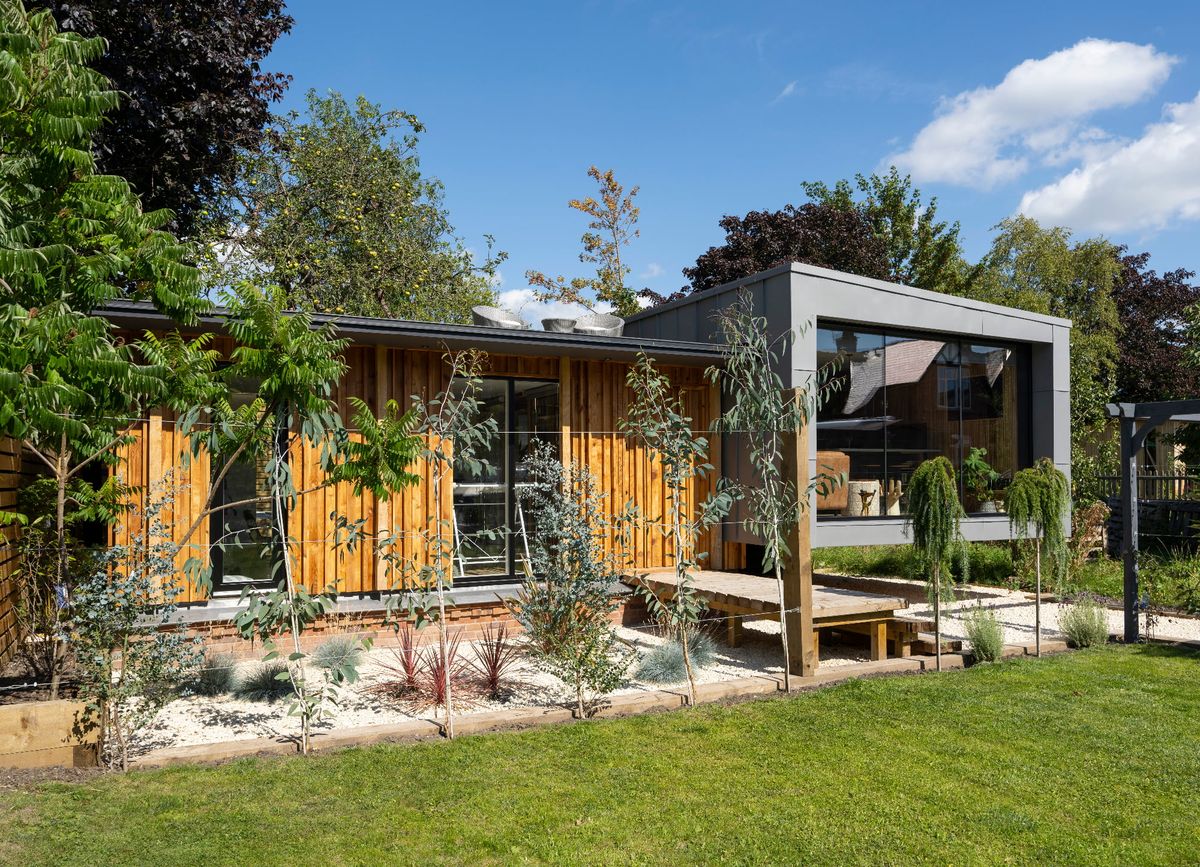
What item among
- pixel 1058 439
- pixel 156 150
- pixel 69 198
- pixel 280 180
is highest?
pixel 280 180

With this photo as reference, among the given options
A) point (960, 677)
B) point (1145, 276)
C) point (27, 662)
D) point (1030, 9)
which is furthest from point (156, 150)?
point (1145, 276)

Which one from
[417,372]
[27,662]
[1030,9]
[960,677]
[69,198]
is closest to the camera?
[69,198]

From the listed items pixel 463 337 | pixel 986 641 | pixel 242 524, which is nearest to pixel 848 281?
pixel 986 641

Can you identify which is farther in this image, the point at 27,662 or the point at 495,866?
the point at 27,662

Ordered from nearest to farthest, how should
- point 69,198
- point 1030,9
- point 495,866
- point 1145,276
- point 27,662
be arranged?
1. point 495,866
2. point 69,198
3. point 27,662
4. point 1030,9
5. point 1145,276

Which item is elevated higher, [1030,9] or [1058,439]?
[1030,9]

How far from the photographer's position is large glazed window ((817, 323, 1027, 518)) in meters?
9.95

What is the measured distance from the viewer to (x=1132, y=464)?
855cm

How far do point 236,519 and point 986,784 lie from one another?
22.1ft

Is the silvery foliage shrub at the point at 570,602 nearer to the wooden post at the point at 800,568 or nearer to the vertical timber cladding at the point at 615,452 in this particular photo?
the wooden post at the point at 800,568

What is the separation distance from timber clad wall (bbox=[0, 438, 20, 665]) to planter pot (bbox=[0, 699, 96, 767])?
2.10 m

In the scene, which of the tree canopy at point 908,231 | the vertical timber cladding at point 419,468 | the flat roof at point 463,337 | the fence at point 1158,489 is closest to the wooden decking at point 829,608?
the vertical timber cladding at point 419,468

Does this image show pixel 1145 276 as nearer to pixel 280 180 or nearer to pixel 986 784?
pixel 280 180

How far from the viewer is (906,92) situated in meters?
13.3
